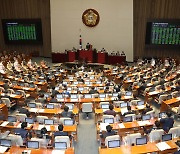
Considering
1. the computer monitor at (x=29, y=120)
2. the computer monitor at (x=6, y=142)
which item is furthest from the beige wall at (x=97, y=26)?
the computer monitor at (x=6, y=142)

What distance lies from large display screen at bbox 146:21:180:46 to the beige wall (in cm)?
225

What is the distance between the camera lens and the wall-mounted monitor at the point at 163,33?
86.9ft

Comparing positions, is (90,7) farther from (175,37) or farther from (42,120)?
(42,120)

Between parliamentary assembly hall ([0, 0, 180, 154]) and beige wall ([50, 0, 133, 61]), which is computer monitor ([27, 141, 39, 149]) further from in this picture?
beige wall ([50, 0, 133, 61])

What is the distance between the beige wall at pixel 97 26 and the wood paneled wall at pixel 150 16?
1115 millimetres

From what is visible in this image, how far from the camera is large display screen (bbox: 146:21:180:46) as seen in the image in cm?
2650

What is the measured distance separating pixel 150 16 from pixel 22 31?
15130 mm

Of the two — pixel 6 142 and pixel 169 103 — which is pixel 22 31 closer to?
pixel 169 103

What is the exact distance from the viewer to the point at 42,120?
11156 mm

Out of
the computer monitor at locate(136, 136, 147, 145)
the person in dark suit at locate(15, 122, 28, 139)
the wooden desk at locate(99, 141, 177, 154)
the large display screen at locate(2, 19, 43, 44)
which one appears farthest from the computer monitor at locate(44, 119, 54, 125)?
the large display screen at locate(2, 19, 43, 44)

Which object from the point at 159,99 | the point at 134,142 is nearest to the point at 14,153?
the point at 134,142

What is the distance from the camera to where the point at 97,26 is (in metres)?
28.8

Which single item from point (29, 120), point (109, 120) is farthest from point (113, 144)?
point (29, 120)

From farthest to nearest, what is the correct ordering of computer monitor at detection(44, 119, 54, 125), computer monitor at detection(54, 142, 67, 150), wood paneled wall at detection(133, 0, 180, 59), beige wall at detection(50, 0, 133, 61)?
beige wall at detection(50, 0, 133, 61) → wood paneled wall at detection(133, 0, 180, 59) → computer monitor at detection(44, 119, 54, 125) → computer monitor at detection(54, 142, 67, 150)
